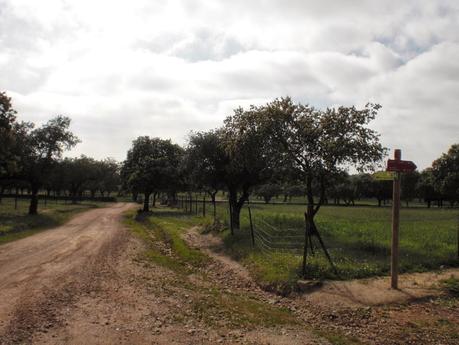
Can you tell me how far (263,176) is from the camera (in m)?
23.8

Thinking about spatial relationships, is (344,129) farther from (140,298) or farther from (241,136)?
(140,298)

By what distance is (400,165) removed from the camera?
11.1 meters

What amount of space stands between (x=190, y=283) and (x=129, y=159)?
1732 inches

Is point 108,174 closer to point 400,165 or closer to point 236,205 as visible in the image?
point 236,205

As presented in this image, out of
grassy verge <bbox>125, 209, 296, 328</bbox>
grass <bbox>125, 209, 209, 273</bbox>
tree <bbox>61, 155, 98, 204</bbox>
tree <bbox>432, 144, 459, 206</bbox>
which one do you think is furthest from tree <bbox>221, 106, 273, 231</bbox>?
tree <bbox>61, 155, 98, 204</bbox>

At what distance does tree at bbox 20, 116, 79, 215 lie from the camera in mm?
38956

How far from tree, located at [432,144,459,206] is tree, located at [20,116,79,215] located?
154 ft

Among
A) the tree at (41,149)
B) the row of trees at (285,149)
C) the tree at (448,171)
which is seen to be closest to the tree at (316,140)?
the row of trees at (285,149)

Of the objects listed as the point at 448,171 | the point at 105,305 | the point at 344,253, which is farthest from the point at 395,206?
the point at 448,171

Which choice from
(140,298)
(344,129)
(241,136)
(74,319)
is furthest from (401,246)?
(74,319)

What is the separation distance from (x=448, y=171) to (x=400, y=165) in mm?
51315

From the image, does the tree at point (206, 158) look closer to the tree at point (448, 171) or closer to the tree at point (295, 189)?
the tree at point (295, 189)

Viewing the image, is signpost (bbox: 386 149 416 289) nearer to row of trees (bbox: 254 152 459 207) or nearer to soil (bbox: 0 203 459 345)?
soil (bbox: 0 203 459 345)

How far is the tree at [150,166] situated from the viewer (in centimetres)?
4938
